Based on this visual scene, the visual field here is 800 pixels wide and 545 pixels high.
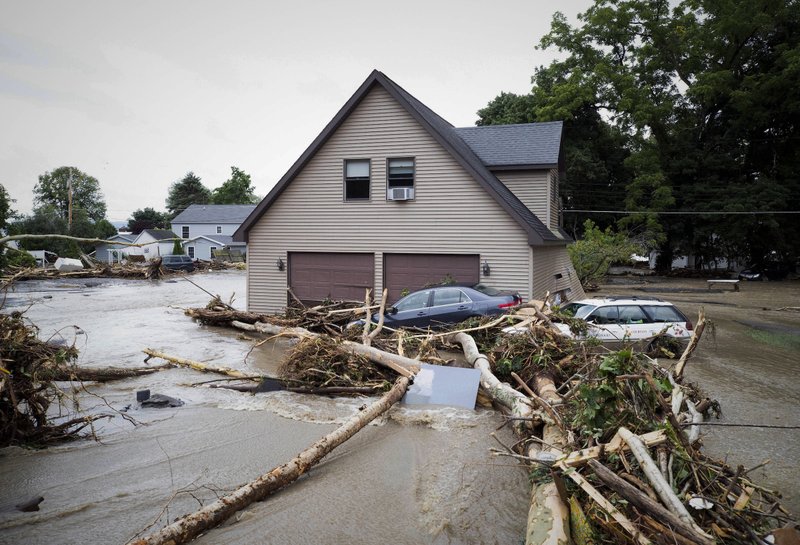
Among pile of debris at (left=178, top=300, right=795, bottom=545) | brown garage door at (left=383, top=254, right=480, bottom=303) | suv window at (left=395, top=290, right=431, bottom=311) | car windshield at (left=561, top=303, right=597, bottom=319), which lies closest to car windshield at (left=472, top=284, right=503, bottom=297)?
suv window at (left=395, top=290, right=431, bottom=311)

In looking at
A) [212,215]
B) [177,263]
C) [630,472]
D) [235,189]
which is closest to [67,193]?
[235,189]

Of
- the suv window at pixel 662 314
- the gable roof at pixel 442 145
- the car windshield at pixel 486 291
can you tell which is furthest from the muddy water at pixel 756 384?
the gable roof at pixel 442 145

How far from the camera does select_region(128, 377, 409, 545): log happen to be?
481 cm

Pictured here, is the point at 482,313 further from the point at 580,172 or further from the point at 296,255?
the point at 580,172

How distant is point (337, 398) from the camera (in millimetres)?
10141

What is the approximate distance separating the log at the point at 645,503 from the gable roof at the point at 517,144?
15.4 m

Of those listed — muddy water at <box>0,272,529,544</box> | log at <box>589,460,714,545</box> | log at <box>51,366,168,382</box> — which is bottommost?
muddy water at <box>0,272,529,544</box>

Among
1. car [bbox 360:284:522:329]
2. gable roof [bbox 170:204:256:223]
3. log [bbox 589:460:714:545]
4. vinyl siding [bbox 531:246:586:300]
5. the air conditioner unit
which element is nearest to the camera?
log [bbox 589:460:714:545]

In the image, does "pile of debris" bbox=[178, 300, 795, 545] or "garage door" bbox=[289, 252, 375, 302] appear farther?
"garage door" bbox=[289, 252, 375, 302]

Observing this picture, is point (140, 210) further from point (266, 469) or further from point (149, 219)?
point (266, 469)

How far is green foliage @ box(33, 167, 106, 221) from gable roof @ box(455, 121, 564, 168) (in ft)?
Answer: 265

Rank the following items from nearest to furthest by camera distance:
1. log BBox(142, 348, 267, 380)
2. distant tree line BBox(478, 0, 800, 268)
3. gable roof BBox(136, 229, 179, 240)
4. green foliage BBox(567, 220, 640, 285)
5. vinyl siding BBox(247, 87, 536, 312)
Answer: log BBox(142, 348, 267, 380) → vinyl siding BBox(247, 87, 536, 312) → green foliage BBox(567, 220, 640, 285) → distant tree line BBox(478, 0, 800, 268) → gable roof BBox(136, 229, 179, 240)

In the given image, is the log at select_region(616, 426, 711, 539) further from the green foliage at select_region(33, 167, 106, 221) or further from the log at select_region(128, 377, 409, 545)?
the green foliage at select_region(33, 167, 106, 221)

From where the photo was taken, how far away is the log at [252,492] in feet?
15.8
